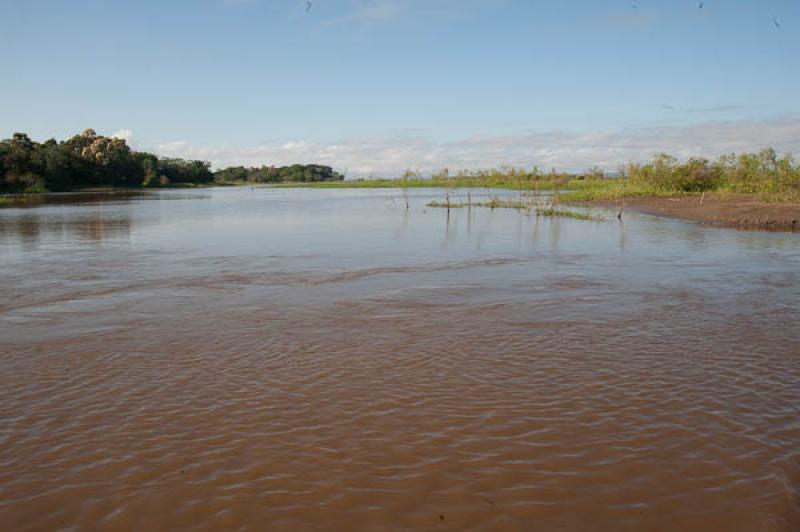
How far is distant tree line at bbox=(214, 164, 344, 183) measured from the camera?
156m

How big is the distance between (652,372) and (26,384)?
760cm

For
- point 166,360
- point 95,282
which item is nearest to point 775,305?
point 166,360

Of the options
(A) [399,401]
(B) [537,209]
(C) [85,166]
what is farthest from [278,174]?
(A) [399,401]

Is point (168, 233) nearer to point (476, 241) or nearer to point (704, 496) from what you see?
point (476, 241)

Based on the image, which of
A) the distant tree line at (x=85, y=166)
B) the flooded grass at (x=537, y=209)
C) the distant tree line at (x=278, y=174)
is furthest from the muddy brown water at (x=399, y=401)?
the distant tree line at (x=278, y=174)

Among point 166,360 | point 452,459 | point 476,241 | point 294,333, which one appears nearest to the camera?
point 452,459

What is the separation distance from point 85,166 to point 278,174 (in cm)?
7651

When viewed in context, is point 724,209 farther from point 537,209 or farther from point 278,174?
point 278,174

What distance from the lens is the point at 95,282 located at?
1284 centimetres

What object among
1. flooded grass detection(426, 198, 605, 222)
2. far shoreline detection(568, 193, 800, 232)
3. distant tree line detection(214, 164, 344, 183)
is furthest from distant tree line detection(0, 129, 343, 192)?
far shoreline detection(568, 193, 800, 232)

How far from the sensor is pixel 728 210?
29.5 metres

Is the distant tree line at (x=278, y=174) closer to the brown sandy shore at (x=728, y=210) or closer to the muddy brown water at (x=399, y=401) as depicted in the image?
the brown sandy shore at (x=728, y=210)

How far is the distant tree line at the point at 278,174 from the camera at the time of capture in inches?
6137

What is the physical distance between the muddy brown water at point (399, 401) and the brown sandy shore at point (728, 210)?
557 inches
